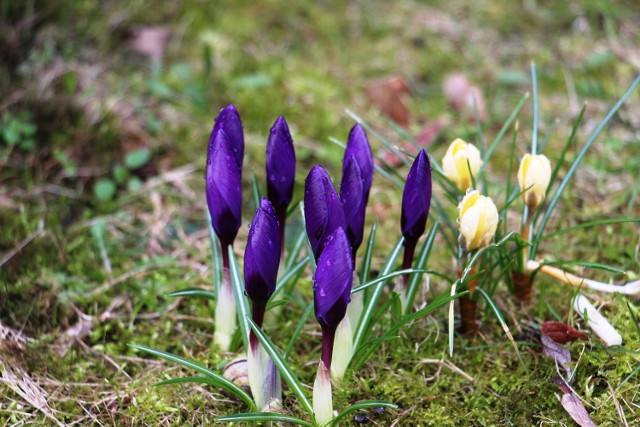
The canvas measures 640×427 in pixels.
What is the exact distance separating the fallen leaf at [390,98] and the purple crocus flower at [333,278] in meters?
2.02

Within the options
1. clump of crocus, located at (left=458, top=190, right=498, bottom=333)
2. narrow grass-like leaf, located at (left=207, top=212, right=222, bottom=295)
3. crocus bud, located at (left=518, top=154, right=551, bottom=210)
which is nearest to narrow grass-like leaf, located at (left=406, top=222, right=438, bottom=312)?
clump of crocus, located at (left=458, top=190, right=498, bottom=333)

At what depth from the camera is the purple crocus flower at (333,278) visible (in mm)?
1645

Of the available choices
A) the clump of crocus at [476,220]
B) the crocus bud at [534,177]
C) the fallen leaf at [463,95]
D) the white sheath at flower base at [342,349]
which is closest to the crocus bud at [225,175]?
the white sheath at flower base at [342,349]

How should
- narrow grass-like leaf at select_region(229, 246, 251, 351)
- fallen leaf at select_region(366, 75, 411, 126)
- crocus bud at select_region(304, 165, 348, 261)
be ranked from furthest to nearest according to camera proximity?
fallen leaf at select_region(366, 75, 411, 126) → narrow grass-like leaf at select_region(229, 246, 251, 351) → crocus bud at select_region(304, 165, 348, 261)

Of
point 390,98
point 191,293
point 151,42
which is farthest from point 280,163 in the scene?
point 151,42

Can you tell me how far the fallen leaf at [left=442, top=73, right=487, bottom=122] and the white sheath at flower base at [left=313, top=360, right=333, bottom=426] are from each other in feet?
6.96

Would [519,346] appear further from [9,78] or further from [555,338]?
[9,78]

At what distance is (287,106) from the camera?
3521 mm

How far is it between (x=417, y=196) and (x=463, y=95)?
1955 millimetres

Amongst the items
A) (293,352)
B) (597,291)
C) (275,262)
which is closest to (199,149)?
(293,352)

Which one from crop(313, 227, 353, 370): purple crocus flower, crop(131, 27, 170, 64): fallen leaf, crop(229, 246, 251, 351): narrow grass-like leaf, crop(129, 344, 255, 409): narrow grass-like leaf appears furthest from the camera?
crop(131, 27, 170, 64): fallen leaf

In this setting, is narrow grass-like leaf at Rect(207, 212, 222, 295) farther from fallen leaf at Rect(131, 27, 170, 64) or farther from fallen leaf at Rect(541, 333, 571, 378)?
fallen leaf at Rect(131, 27, 170, 64)

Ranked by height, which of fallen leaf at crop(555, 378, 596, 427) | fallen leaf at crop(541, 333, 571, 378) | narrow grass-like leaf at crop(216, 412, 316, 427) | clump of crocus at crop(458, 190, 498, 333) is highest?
clump of crocus at crop(458, 190, 498, 333)

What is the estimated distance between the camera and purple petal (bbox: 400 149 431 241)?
74.1 inches
